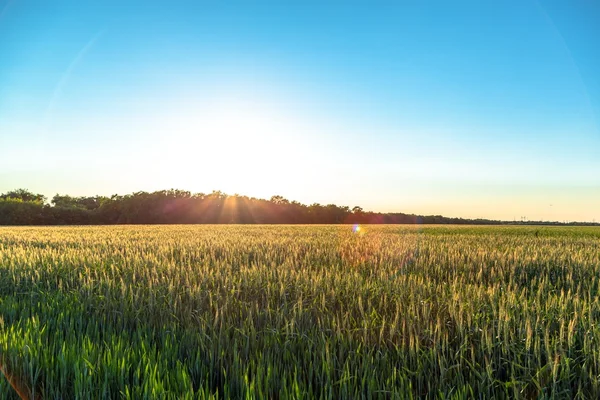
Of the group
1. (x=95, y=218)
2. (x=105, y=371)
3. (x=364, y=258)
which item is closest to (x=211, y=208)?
(x=95, y=218)

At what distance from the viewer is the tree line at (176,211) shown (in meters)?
59.6

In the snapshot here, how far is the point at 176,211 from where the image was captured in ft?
229

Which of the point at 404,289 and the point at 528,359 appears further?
the point at 404,289

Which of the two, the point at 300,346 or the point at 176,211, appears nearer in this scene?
the point at 300,346

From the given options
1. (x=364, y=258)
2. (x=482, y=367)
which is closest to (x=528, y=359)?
(x=482, y=367)

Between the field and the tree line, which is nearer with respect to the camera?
the field

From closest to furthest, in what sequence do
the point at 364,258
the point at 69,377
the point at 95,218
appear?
the point at 69,377 < the point at 364,258 < the point at 95,218

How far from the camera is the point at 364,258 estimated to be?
297 inches

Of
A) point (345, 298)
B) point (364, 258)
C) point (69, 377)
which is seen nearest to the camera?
point (69, 377)

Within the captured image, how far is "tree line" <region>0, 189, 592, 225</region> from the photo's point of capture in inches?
2345

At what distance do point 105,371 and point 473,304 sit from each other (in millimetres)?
3158

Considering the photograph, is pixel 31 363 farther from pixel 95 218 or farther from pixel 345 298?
pixel 95 218

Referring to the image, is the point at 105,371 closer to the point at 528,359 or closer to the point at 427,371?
the point at 427,371

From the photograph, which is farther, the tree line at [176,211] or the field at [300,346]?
the tree line at [176,211]
